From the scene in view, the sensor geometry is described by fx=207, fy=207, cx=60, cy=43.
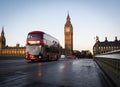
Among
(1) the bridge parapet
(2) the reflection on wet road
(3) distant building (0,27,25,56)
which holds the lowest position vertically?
(2) the reflection on wet road

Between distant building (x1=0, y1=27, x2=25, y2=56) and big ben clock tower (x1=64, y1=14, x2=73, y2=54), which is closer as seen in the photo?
big ben clock tower (x1=64, y1=14, x2=73, y2=54)

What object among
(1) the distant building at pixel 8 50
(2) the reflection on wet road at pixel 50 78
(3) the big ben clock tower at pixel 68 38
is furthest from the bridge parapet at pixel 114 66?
(1) the distant building at pixel 8 50

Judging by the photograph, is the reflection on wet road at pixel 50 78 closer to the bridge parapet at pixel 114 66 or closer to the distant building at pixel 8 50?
the bridge parapet at pixel 114 66

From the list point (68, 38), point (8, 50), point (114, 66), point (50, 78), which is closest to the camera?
point (114, 66)

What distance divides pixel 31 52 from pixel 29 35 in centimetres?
269

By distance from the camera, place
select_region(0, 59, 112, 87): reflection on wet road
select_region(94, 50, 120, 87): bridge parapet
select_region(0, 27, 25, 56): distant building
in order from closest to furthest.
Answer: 1. select_region(94, 50, 120, 87): bridge parapet
2. select_region(0, 59, 112, 87): reflection on wet road
3. select_region(0, 27, 25, 56): distant building

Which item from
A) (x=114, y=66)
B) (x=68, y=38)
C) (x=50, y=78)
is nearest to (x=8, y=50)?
(x=68, y=38)

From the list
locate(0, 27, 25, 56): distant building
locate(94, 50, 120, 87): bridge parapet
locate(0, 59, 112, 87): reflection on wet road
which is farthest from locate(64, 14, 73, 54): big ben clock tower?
locate(94, 50, 120, 87): bridge parapet

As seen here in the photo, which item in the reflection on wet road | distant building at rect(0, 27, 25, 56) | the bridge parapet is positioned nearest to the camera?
the bridge parapet

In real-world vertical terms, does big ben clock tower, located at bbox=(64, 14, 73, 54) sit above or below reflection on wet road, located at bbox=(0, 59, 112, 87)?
above

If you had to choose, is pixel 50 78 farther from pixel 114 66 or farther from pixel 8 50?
pixel 8 50

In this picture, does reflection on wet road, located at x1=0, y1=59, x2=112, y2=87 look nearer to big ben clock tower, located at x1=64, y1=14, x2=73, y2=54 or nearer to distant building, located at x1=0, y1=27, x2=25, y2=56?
big ben clock tower, located at x1=64, y1=14, x2=73, y2=54

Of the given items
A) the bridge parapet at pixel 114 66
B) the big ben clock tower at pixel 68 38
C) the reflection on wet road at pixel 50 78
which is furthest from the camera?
the big ben clock tower at pixel 68 38

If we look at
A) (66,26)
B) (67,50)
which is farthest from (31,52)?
(66,26)
